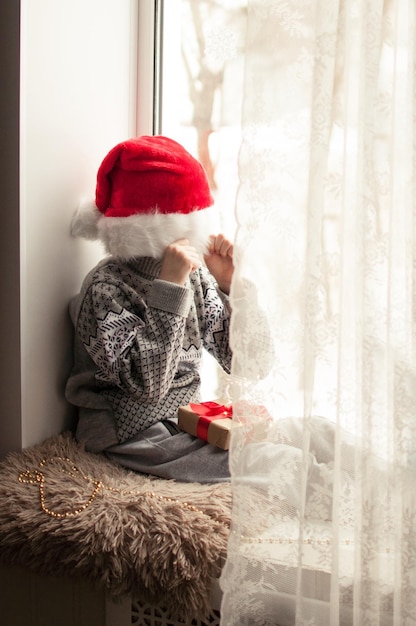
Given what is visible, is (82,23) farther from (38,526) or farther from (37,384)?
(38,526)

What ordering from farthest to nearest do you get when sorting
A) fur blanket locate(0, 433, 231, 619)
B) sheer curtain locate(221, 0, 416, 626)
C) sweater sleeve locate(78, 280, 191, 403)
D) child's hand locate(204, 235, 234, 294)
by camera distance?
child's hand locate(204, 235, 234, 294), sweater sleeve locate(78, 280, 191, 403), fur blanket locate(0, 433, 231, 619), sheer curtain locate(221, 0, 416, 626)

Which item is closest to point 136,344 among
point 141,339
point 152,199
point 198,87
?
point 141,339

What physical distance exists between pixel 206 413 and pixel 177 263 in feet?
0.99

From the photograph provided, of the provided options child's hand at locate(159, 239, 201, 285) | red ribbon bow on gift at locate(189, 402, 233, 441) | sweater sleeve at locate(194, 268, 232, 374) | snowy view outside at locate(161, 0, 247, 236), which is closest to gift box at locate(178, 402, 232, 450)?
red ribbon bow on gift at locate(189, 402, 233, 441)

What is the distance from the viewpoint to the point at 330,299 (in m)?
0.91

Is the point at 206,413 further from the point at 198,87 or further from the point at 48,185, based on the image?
the point at 198,87

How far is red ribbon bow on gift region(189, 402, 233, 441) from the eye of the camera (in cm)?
130

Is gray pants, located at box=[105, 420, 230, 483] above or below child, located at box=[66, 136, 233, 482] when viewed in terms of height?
below

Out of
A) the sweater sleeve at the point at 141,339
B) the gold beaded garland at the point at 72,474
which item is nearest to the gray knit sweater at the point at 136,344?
the sweater sleeve at the point at 141,339

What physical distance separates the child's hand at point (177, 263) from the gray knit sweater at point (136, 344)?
0.09 feet

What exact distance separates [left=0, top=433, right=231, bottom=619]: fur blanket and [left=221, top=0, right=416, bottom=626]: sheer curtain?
109mm

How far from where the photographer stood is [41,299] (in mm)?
1357

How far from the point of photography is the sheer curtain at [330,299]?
877mm

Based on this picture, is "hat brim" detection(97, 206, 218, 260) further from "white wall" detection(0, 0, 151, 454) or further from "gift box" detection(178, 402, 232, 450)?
"gift box" detection(178, 402, 232, 450)
